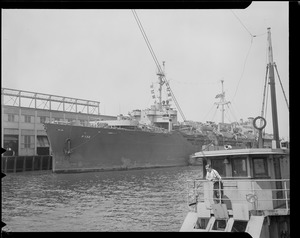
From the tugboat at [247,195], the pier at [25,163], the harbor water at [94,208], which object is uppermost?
the tugboat at [247,195]

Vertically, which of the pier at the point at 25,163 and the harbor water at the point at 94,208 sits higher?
the pier at the point at 25,163

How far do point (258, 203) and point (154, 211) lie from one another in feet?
21.7

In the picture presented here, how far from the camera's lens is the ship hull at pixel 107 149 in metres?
29.7

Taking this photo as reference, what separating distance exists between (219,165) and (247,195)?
1.17 meters

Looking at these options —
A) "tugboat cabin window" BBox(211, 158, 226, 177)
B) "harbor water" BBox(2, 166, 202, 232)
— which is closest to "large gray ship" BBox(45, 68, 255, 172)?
"harbor water" BBox(2, 166, 202, 232)

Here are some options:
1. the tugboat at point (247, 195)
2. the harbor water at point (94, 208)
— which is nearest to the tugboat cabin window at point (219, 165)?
the tugboat at point (247, 195)

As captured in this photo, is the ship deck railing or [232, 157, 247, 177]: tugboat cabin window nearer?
the ship deck railing

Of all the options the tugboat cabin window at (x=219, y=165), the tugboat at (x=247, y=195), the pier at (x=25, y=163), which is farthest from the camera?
the pier at (x=25, y=163)

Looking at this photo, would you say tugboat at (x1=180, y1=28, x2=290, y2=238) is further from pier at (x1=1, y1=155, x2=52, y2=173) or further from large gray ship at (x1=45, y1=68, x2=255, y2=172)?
pier at (x1=1, y1=155, x2=52, y2=173)

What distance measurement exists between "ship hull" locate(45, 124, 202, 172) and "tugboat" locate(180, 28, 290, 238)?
23.9m

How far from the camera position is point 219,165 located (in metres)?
7.31

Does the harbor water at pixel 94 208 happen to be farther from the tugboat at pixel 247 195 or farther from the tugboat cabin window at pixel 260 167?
the tugboat cabin window at pixel 260 167

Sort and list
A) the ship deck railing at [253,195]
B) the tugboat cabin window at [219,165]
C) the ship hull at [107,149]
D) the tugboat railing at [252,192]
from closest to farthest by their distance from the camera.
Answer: the ship deck railing at [253,195], the tugboat railing at [252,192], the tugboat cabin window at [219,165], the ship hull at [107,149]

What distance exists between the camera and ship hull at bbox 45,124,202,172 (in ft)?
97.5
